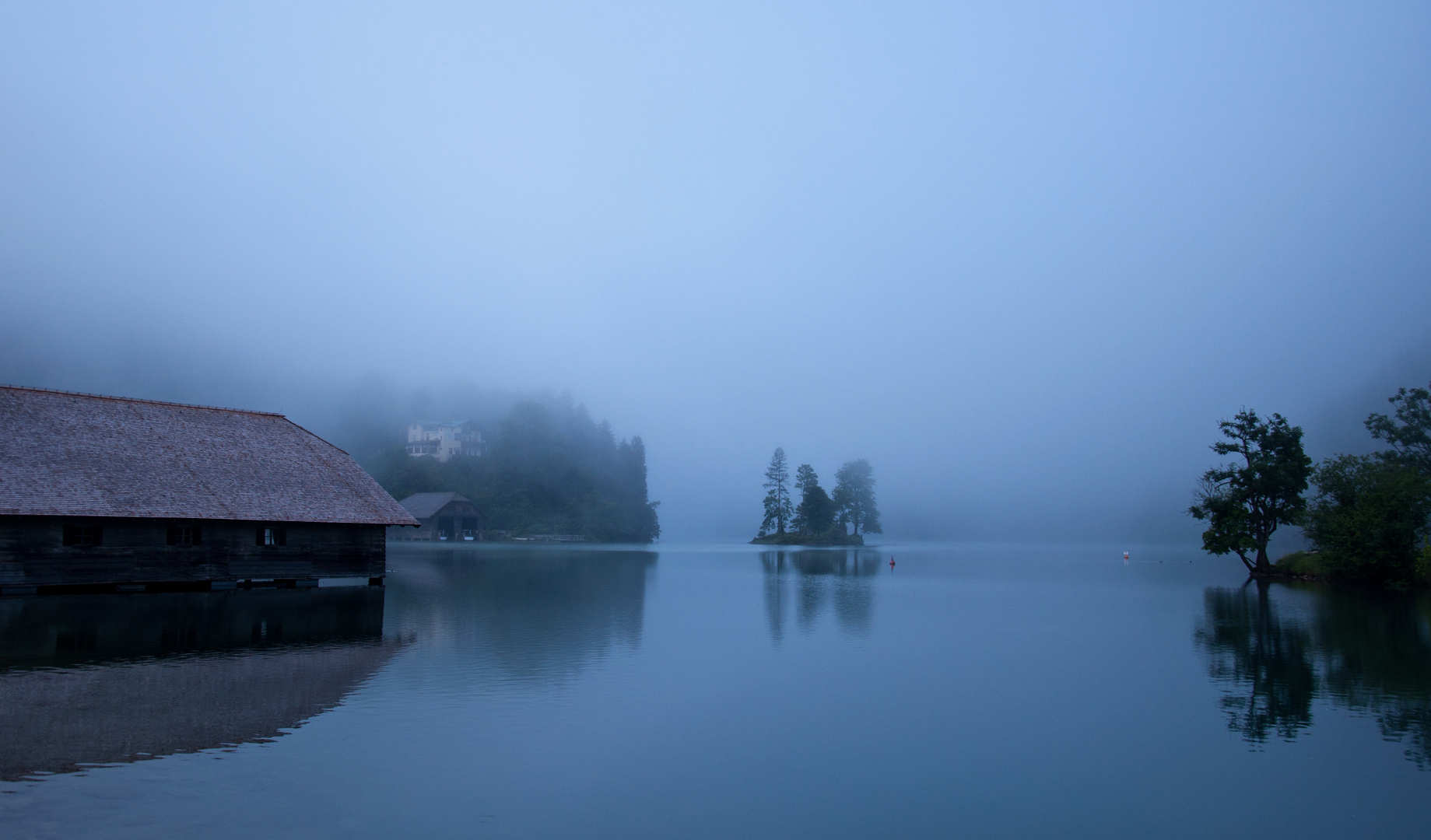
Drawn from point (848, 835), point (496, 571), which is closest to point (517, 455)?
point (496, 571)

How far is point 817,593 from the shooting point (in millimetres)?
44812

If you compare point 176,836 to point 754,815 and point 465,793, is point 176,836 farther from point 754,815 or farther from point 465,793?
point 754,815

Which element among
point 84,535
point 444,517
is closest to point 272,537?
point 84,535

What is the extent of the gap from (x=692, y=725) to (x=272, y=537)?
3117 cm

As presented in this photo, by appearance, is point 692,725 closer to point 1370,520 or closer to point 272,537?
point 272,537

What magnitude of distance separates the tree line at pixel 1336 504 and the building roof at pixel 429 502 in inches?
3501

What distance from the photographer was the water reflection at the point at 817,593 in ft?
107

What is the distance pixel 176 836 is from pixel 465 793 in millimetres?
3325

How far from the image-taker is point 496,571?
5566 centimetres

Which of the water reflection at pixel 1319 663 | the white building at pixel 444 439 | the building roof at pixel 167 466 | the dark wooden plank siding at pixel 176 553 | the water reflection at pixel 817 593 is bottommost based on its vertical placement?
the water reflection at pixel 817 593

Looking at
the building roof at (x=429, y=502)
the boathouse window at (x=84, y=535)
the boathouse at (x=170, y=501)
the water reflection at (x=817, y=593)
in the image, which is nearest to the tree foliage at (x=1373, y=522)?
the water reflection at (x=817, y=593)

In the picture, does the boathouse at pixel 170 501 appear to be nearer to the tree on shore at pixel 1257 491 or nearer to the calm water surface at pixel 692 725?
the calm water surface at pixel 692 725

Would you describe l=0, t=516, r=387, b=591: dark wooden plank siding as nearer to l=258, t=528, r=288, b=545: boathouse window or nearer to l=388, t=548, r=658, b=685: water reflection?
l=258, t=528, r=288, b=545: boathouse window

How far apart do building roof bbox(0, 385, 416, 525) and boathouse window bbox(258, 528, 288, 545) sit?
1.33 meters
